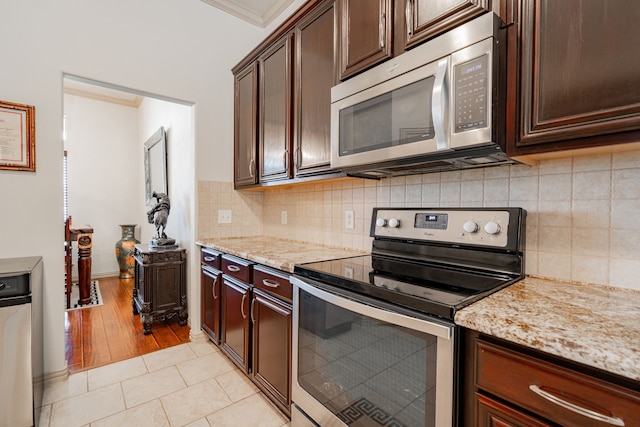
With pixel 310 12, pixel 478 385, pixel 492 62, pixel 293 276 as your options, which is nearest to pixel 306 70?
pixel 310 12

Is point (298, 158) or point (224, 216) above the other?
point (298, 158)

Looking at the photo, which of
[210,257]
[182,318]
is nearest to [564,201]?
[210,257]

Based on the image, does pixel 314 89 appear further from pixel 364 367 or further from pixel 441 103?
pixel 364 367

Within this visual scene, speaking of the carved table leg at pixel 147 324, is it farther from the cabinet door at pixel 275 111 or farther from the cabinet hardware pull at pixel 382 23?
the cabinet hardware pull at pixel 382 23

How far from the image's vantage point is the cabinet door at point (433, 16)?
1047 mm

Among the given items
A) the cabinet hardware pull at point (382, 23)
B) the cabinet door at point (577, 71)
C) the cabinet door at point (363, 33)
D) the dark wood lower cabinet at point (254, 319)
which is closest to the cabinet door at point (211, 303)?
the dark wood lower cabinet at point (254, 319)

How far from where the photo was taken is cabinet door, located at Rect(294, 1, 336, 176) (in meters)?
1.66

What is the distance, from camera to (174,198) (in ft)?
10.6

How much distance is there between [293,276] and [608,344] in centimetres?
110

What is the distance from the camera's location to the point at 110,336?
2.65 metres

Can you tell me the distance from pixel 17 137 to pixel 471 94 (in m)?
2.53

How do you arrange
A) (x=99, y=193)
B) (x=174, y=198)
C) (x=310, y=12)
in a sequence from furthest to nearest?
1. (x=99, y=193)
2. (x=174, y=198)
3. (x=310, y=12)

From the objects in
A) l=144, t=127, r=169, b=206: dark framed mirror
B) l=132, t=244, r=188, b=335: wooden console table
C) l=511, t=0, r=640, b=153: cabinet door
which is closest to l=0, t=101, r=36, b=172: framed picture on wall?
l=132, t=244, r=188, b=335: wooden console table

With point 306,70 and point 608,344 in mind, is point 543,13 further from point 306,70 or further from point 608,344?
point 306,70
